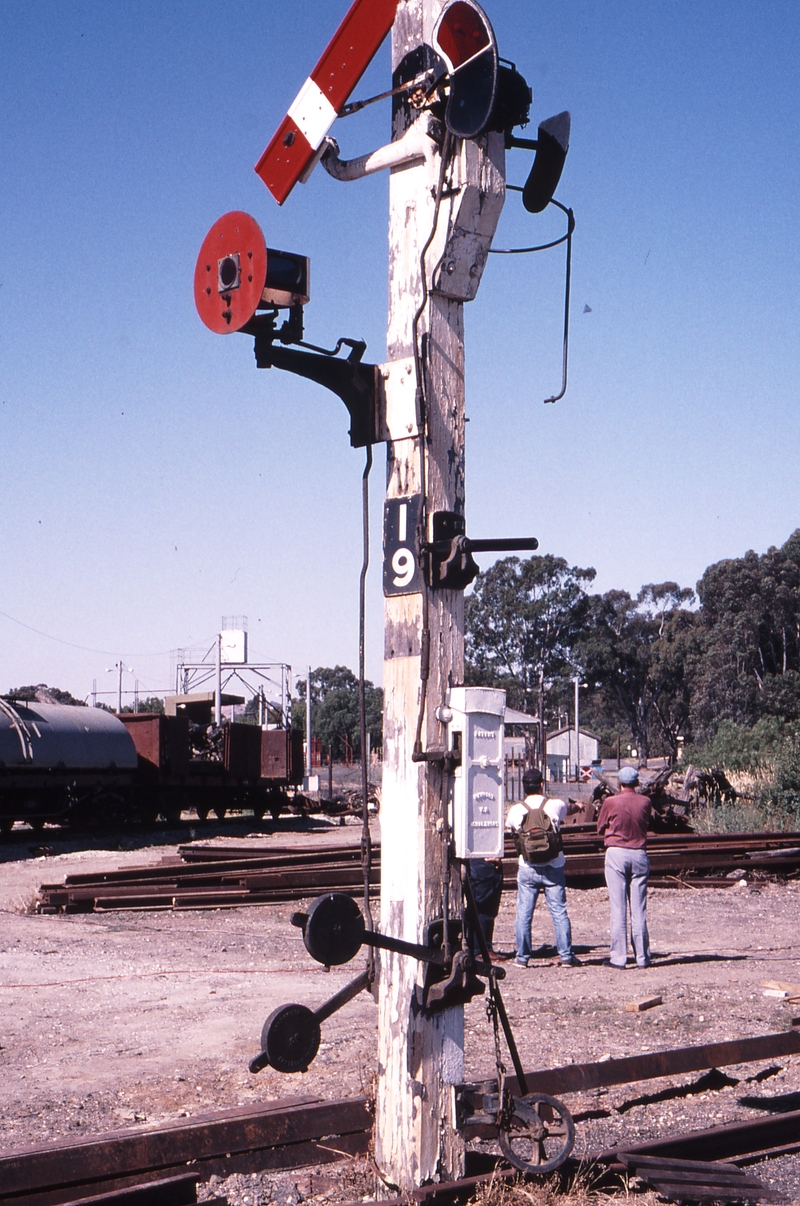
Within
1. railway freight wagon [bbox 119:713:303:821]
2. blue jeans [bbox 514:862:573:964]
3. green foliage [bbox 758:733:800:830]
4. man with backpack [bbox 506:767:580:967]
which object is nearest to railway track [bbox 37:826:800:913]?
green foliage [bbox 758:733:800:830]

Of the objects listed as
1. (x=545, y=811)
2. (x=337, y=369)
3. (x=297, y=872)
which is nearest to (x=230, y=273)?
(x=337, y=369)

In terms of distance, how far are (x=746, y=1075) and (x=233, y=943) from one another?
6820 mm

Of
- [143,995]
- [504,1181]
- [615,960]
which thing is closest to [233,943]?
[143,995]

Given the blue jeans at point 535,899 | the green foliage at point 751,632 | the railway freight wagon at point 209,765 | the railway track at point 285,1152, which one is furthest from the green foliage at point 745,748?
the railway track at point 285,1152

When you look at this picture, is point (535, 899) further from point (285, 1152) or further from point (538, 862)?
point (285, 1152)

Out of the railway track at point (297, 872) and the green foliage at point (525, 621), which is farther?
the green foliage at point (525, 621)

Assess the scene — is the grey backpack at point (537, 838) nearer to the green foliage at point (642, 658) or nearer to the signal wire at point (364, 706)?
the signal wire at point (364, 706)

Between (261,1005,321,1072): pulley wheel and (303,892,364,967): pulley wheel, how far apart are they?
0.63ft

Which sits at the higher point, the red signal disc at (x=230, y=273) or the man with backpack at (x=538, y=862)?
the red signal disc at (x=230, y=273)

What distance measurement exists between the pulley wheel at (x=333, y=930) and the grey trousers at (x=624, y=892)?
6.94 metres

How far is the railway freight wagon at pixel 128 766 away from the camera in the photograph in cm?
2298

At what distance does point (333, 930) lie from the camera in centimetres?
378

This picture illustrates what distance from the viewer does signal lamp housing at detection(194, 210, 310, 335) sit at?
4219 millimetres

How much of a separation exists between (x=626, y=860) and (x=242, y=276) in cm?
749
